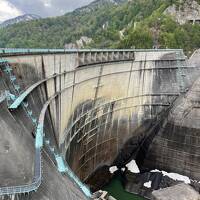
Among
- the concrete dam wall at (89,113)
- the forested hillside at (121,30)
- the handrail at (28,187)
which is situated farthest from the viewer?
the forested hillside at (121,30)

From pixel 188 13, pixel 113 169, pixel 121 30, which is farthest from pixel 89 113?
pixel 121 30

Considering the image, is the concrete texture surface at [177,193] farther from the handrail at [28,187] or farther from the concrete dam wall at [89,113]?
the handrail at [28,187]

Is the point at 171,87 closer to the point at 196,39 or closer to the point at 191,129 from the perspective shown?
the point at 191,129

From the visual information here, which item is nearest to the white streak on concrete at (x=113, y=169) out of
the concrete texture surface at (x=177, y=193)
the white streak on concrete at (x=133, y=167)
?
the white streak on concrete at (x=133, y=167)

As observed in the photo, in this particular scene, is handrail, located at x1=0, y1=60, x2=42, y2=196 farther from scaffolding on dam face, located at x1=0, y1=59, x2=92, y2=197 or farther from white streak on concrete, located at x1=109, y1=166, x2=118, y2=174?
white streak on concrete, located at x1=109, y1=166, x2=118, y2=174

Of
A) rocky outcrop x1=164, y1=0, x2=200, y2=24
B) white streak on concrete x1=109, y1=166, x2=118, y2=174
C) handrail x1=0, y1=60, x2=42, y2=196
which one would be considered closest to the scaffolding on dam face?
handrail x1=0, y1=60, x2=42, y2=196
